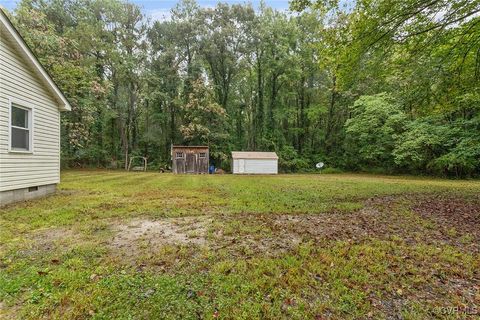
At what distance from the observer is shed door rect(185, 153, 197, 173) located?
2425 centimetres

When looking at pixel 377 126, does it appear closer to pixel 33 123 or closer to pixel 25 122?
pixel 33 123

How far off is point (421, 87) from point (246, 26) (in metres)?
25.3

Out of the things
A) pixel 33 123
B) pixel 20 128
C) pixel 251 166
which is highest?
pixel 33 123

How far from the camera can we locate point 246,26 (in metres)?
29.5

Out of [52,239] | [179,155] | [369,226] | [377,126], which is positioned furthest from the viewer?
[179,155]

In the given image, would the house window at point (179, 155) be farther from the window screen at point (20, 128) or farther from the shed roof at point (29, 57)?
the window screen at point (20, 128)

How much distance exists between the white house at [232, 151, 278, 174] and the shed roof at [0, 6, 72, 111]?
16973mm

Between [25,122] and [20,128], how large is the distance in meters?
0.36

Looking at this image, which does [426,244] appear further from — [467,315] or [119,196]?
[119,196]

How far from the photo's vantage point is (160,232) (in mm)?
4758

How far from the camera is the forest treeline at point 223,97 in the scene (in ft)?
62.3

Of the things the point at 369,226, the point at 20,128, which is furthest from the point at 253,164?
the point at 369,226

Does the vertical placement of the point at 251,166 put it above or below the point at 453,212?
above

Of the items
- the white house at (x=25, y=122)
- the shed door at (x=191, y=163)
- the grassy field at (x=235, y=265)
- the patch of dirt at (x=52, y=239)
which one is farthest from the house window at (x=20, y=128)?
the shed door at (x=191, y=163)
